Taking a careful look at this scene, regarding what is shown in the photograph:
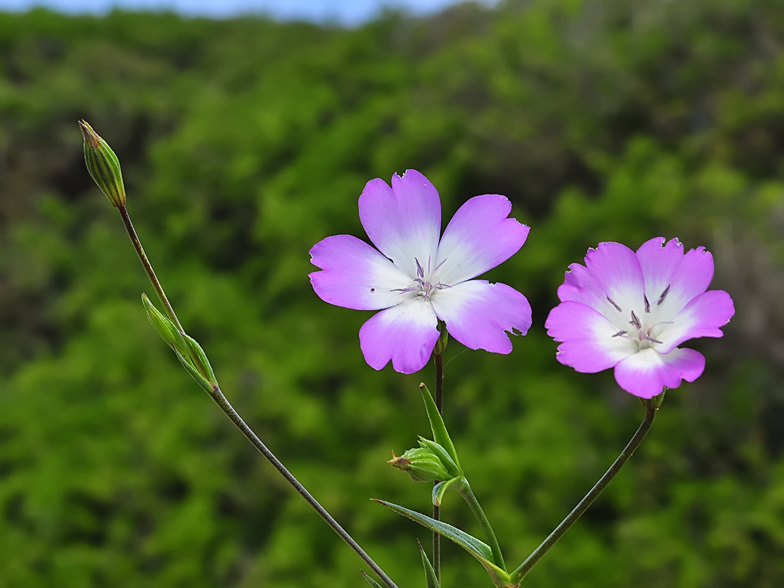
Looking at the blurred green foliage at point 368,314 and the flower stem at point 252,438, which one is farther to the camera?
the blurred green foliage at point 368,314

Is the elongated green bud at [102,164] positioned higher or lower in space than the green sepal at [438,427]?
higher

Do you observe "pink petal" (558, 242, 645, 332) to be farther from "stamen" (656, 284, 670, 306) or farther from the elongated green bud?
the elongated green bud

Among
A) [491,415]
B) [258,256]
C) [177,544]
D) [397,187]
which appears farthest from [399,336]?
[258,256]

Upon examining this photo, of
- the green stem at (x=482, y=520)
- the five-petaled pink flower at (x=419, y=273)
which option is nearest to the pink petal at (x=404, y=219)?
the five-petaled pink flower at (x=419, y=273)

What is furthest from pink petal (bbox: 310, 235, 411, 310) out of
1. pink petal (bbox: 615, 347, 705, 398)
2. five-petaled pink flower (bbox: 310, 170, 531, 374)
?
pink petal (bbox: 615, 347, 705, 398)

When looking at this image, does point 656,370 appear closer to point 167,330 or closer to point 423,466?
point 423,466

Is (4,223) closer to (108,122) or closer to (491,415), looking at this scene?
(108,122)

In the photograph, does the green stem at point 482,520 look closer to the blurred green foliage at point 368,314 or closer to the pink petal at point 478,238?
the pink petal at point 478,238
